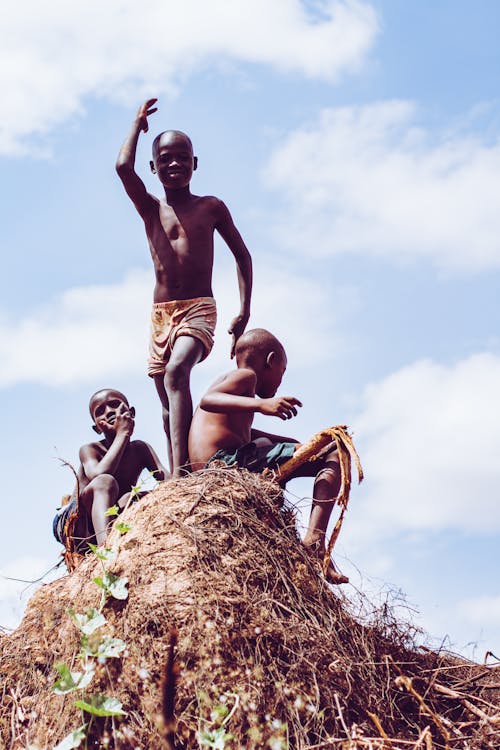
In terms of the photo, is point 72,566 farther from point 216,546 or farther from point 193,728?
point 193,728

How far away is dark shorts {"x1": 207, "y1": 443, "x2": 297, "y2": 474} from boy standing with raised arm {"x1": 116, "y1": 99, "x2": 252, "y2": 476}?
1.77ft

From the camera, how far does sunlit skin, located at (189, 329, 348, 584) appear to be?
5.23 metres

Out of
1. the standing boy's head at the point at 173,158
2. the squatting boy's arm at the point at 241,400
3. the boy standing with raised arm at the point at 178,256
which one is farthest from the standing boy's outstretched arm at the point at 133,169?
the squatting boy's arm at the point at 241,400

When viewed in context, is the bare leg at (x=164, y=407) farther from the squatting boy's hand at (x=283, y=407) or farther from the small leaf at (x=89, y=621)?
the small leaf at (x=89, y=621)

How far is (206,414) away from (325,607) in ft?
5.09

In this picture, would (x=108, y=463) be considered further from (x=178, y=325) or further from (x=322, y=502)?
(x=322, y=502)

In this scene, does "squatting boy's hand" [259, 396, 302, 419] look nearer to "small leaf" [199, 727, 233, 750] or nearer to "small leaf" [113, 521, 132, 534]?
"small leaf" [113, 521, 132, 534]

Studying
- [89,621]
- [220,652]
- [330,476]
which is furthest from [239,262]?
[220,652]

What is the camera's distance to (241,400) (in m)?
5.38

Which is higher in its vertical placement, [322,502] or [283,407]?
[283,407]

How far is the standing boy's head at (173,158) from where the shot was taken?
6344mm

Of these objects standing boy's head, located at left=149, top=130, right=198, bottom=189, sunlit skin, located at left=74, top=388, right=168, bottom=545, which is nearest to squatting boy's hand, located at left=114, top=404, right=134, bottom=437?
sunlit skin, located at left=74, top=388, right=168, bottom=545

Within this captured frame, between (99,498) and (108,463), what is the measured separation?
28 cm

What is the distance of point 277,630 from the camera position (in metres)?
4.24
